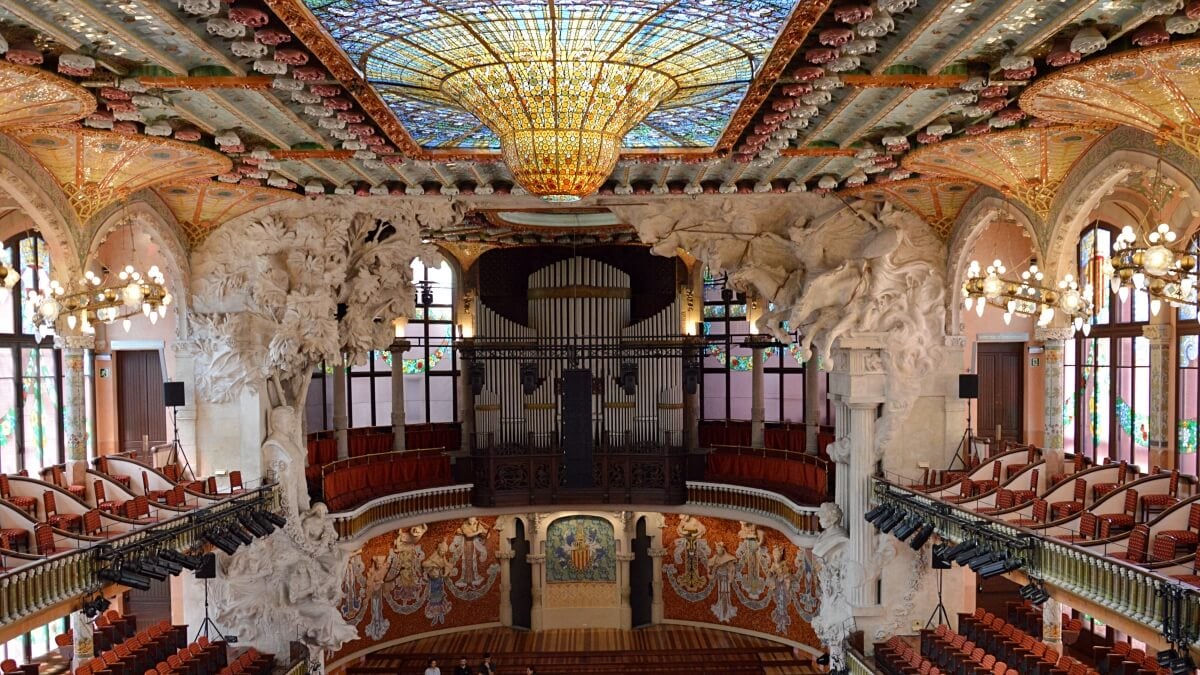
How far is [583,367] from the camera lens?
2483cm

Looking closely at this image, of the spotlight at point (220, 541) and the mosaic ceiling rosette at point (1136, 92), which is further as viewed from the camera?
the spotlight at point (220, 541)

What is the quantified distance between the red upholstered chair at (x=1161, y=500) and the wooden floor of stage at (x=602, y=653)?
30.3 feet

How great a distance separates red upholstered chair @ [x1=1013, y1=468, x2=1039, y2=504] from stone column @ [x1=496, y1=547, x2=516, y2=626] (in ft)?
42.7

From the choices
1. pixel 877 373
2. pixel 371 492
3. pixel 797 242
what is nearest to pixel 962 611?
pixel 877 373

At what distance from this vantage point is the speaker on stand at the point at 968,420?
18781 millimetres

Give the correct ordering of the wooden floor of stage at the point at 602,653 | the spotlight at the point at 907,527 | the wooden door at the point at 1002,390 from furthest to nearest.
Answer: the wooden door at the point at 1002,390 < the wooden floor of stage at the point at 602,653 < the spotlight at the point at 907,527

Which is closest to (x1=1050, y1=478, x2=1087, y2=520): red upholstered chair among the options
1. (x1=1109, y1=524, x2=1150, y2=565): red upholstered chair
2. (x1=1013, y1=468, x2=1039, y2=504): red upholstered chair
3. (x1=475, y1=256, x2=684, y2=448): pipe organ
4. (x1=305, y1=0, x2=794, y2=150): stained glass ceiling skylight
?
(x1=1013, y1=468, x2=1039, y2=504): red upholstered chair

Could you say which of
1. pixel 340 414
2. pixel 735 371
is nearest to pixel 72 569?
pixel 340 414

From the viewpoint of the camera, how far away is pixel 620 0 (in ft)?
29.9

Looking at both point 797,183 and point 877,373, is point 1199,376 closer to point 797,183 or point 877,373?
point 877,373

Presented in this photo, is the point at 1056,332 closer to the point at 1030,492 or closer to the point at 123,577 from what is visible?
the point at 1030,492

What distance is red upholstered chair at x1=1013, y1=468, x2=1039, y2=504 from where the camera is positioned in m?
15.9

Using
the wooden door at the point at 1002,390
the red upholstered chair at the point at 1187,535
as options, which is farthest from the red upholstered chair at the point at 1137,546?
the wooden door at the point at 1002,390

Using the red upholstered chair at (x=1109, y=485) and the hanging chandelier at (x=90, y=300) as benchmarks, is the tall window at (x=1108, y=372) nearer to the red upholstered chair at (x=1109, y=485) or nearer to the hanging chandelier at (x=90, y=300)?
the red upholstered chair at (x=1109, y=485)
